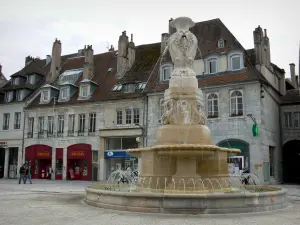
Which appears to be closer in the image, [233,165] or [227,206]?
[227,206]

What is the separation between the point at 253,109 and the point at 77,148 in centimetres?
1768

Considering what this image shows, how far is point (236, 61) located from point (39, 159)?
74.9ft

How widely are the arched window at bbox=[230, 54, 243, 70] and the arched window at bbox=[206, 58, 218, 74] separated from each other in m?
1.34

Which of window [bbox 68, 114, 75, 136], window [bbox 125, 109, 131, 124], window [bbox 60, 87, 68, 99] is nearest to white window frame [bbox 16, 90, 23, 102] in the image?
window [bbox 60, 87, 68, 99]

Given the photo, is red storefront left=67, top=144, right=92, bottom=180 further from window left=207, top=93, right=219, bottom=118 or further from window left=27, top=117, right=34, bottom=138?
window left=207, top=93, right=219, bottom=118

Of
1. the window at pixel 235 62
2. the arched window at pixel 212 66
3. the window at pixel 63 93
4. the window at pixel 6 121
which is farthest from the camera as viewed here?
the window at pixel 6 121

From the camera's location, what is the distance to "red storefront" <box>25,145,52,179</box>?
36.1m

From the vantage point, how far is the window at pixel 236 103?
2688cm

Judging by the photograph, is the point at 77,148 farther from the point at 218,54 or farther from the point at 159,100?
the point at 218,54

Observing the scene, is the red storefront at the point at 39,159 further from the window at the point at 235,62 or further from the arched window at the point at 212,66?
the window at the point at 235,62

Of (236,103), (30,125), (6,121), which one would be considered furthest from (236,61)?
(6,121)

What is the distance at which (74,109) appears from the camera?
3525 cm

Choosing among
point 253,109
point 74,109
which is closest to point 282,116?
point 253,109

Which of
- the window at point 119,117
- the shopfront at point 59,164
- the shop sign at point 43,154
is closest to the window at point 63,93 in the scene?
the shopfront at point 59,164
